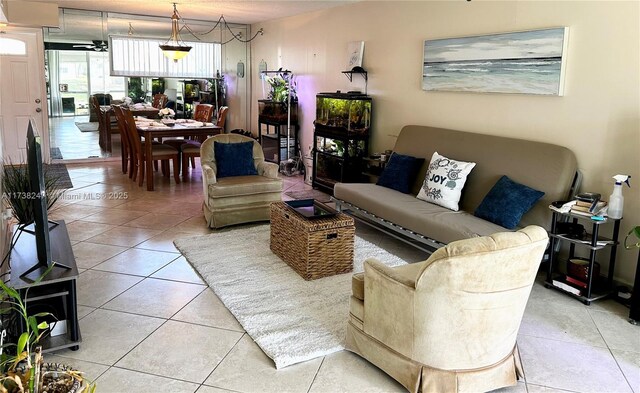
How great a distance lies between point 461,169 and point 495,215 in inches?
25.9

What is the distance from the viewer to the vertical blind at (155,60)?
8.68 meters

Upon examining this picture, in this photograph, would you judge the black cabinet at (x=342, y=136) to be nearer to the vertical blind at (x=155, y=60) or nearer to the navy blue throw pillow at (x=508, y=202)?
the navy blue throw pillow at (x=508, y=202)

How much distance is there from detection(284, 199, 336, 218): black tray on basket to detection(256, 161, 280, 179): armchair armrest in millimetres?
1144

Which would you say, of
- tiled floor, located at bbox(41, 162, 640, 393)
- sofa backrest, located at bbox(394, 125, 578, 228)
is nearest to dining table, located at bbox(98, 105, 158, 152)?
tiled floor, located at bbox(41, 162, 640, 393)

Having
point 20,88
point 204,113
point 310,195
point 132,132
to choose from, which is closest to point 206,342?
point 310,195

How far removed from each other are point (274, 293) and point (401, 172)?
2077 millimetres

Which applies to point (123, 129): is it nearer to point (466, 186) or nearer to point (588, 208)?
point (466, 186)

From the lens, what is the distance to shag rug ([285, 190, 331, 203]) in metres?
6.39

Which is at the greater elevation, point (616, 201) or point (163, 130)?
point (163, 130)

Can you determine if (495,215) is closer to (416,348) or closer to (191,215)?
(416,348)

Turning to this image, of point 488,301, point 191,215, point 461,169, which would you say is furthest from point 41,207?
point 461,169

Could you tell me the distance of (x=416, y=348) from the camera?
7.79ft

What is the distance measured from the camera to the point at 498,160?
14.0 ft

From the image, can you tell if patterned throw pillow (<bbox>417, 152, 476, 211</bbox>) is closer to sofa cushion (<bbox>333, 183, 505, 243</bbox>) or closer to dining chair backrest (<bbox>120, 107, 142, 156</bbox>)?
sofa cushion (<bbox>333, 183, 505, 243</bbox>)
